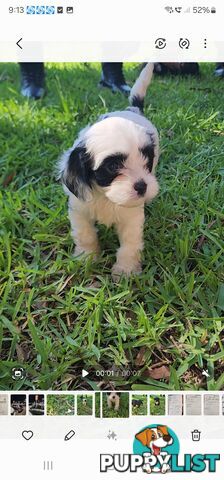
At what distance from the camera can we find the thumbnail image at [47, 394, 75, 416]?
123 cm

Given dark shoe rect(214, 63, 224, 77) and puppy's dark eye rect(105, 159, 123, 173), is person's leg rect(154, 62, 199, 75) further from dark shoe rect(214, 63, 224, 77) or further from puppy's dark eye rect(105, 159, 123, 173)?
puppy's dark eye rect(105, 159, 123, 173)

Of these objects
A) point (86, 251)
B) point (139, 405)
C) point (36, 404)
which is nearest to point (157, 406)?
point (139, 405)

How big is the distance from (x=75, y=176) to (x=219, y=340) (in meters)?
0.55

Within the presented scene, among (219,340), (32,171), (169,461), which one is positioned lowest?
(169,461)

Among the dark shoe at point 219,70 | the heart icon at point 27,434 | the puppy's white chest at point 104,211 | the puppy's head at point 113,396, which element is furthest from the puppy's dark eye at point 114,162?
the heart icon at point 27,434

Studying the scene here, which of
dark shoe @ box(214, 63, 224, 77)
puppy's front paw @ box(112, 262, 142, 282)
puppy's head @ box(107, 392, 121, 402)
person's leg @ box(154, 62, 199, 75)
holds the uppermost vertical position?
person's leg @ box(154, 62, 199, 75)

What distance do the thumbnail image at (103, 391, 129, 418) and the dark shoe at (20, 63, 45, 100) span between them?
3.10 ft

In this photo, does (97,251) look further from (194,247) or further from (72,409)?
(72,409)

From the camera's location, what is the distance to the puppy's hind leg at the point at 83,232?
5.20ft

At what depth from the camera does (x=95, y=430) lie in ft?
4.02

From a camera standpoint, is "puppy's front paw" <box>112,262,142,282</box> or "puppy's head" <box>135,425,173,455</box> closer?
"puppy's head" <box>135,425,173,455</box>

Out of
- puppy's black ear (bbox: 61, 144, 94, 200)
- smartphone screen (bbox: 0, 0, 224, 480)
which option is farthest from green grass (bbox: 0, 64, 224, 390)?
puppy's black ear (bbox: 61, 144, 94, 200)

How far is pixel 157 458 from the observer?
3.99 feet
